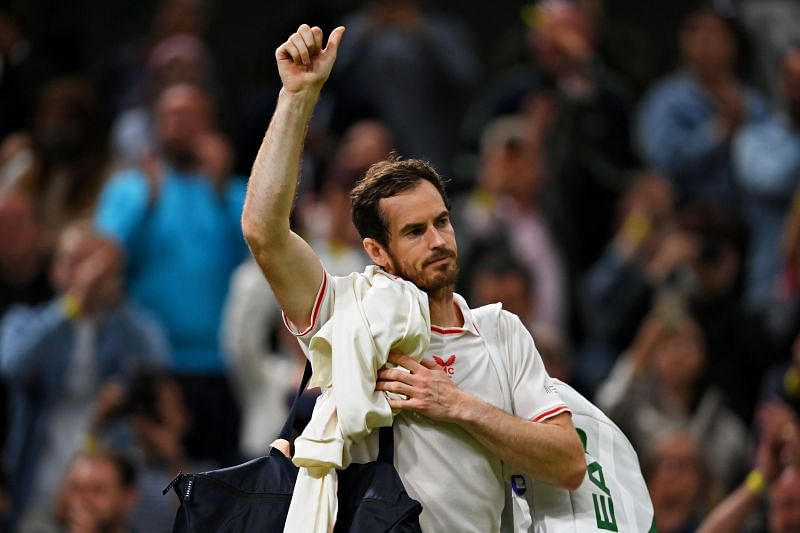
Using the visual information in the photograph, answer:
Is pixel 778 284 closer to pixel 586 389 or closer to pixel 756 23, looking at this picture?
pixel 586 389

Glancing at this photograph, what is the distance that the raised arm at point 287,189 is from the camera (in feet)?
14.4

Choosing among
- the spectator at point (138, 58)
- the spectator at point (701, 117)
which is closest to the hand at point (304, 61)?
the spectator at point (701, 117)

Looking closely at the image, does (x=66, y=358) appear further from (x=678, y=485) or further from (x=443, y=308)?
(x=443, y=308)

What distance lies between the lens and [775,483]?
709 centimetres

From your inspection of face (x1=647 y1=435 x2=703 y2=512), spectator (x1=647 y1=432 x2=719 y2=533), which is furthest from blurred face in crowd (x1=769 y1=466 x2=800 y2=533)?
face (x1=647 y1=435 x2=703 y2=512)

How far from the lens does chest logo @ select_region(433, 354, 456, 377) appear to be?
4.55m

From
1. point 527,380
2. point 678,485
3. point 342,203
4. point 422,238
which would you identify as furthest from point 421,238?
point 342,203

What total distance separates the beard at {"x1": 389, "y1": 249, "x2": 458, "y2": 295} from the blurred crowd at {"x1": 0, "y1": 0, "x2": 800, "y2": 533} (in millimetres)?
2786

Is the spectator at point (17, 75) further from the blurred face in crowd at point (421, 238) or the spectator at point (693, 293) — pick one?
the blurred face in crowd at point (421, 238)

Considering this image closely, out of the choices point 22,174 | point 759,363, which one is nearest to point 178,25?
point 22,174

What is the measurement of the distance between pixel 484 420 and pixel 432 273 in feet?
1.42

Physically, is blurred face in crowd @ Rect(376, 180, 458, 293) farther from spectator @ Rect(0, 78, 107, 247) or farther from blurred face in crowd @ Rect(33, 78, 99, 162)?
blurred face in crowd @ Rect(33, 78, 99, 162)

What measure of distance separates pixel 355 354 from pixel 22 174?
228 inches

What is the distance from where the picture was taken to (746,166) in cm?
984
